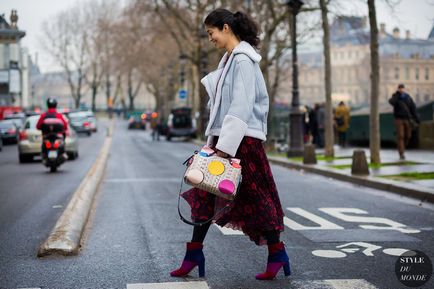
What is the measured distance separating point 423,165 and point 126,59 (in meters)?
A: 63.2

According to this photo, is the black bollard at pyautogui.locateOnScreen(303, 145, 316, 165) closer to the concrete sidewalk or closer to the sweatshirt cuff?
the concrete sidewalk

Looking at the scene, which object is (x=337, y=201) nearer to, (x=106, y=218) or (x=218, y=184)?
(x=106, y=218)

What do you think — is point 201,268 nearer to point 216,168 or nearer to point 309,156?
point 216,168

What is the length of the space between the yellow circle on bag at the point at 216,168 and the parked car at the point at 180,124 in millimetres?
47036

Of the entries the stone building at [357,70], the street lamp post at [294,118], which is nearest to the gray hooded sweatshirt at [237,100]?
the street lamp post at [294,118]

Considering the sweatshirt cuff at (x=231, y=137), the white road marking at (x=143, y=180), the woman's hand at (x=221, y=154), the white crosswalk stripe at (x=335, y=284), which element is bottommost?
the white road marking at (x=143, y=180)

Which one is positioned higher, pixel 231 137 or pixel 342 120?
pixel 231 137

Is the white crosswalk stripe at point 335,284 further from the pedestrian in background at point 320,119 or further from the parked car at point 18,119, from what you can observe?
the parked car at point 18,119

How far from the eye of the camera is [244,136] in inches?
218

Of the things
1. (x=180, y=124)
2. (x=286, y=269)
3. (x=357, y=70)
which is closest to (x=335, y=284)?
(x=286, y=269)

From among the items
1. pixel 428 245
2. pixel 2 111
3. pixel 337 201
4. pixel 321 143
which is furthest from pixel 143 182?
pixel 2 111

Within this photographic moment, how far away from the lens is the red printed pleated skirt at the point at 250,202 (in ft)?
18.2

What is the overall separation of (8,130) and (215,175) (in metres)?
38.8

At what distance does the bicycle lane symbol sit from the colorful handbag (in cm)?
174
